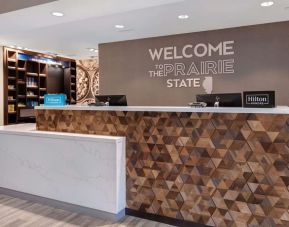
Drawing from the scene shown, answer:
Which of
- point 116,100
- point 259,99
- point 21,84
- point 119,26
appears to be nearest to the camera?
point 259,99

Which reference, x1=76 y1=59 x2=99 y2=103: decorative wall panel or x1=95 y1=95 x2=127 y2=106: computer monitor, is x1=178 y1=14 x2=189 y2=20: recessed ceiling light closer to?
x1=95 y1=95 x2=127 y2=106: computer monitor

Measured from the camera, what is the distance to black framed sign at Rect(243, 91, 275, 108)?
238cm

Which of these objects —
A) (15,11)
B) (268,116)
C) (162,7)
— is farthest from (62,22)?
(268,116)

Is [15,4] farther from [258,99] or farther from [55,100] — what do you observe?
[258,99]

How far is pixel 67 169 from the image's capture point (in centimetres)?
316

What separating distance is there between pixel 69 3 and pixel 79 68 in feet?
20.6

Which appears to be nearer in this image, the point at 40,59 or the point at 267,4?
the point at 267,4

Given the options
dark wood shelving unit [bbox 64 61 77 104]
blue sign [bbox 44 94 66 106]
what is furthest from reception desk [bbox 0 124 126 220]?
dark wood shelving unit [bbox 64 61 77 104]

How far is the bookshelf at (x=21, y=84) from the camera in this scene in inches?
279

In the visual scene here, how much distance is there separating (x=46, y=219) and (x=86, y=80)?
703 centimetres

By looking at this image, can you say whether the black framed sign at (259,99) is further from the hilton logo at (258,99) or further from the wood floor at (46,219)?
the wood floor at (46,219)

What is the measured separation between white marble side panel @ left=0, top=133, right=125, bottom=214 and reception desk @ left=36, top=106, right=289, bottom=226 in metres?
0.21

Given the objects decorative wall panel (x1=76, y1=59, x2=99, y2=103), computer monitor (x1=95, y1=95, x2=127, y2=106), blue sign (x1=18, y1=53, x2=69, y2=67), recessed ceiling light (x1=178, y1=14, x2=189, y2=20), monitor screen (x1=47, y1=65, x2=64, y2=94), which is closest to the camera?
computer monitor (x1=95, y1=95, x2=127, y2=106)

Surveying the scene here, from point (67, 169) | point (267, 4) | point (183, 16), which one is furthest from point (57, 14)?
point (267, 4)
